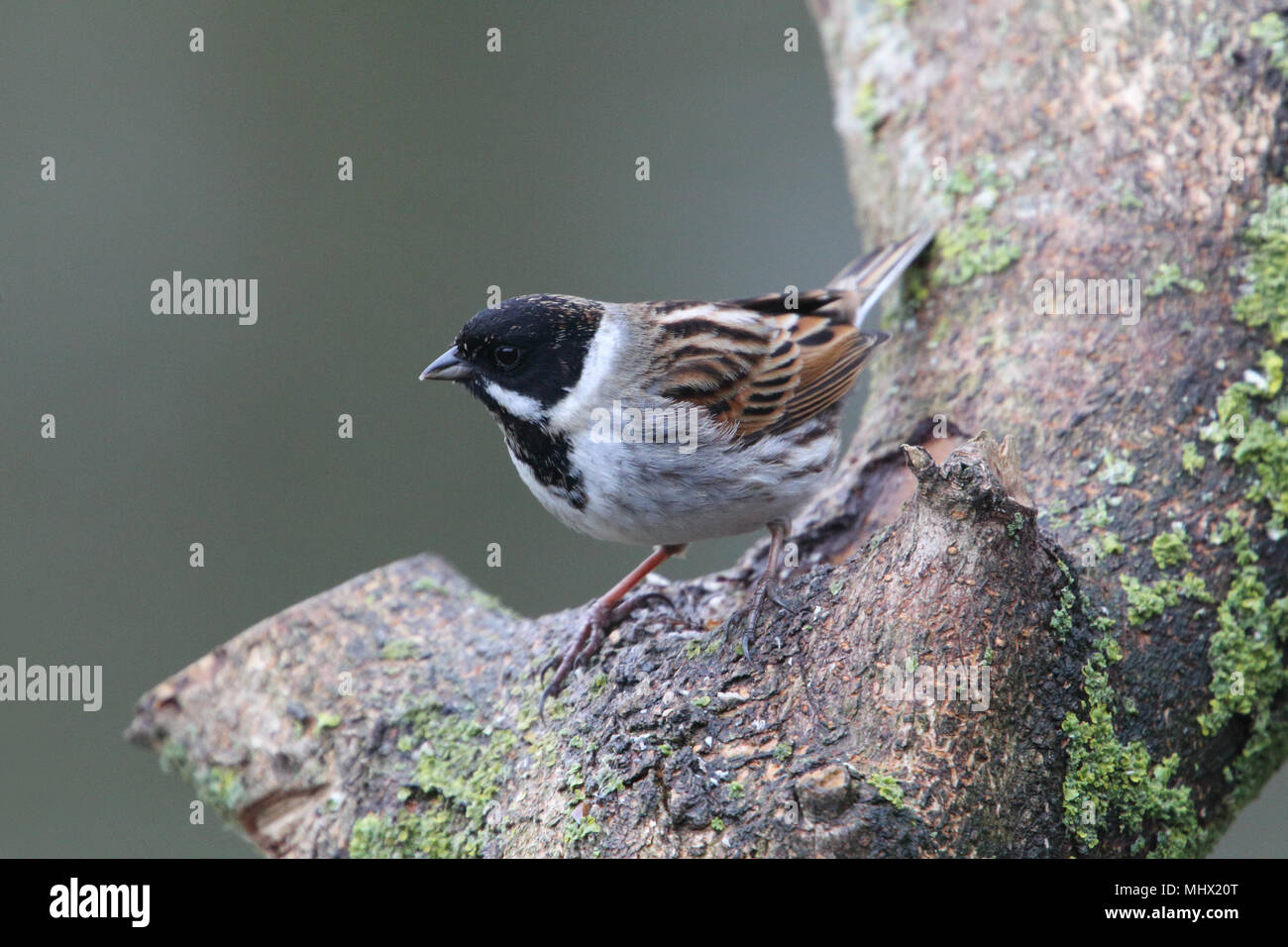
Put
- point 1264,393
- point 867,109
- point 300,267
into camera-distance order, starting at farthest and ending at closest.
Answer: point 300,267 → point 867,109 → point 1264,393

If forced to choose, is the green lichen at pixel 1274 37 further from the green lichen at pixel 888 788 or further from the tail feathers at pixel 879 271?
the green lichen at pixel 888 788

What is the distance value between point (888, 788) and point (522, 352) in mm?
2155

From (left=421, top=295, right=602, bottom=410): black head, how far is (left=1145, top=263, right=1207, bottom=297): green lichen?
7.47ft

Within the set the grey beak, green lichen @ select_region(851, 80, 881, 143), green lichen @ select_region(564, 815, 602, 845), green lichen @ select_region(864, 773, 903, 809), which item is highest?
green lichen @ select_region(851, 80, 881, 143)

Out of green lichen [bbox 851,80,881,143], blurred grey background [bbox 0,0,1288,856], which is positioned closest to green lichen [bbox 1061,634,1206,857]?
green lichen [bbox 851,80,881,143]

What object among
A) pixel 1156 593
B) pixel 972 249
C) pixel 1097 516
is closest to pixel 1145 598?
pixel 1156 593

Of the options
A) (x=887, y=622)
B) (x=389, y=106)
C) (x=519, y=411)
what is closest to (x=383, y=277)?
(x=389, y=106)

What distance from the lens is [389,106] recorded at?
1004 centimetres

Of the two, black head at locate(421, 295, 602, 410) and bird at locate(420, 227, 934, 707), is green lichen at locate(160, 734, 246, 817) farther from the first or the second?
black head at locate(421, 295, 602, 410)

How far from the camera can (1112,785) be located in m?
3.34

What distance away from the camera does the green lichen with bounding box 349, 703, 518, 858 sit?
12.6 feet

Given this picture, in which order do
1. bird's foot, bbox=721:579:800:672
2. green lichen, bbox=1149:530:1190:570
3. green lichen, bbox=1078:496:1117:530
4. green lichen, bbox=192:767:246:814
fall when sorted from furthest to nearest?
1. green lichen, bbox=192:767:246:814
2. green lichen, bbox=1078:496:1117:530
3. green lichen, bbox=1149:530:1190:570
4. bird's foot, bbox=721:579:800:672

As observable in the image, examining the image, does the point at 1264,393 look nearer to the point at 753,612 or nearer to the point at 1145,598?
the point at 1145,598
